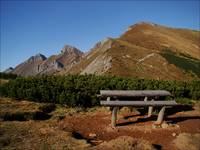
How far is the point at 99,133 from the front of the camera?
16656 mm

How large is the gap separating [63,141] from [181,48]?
50.5 m

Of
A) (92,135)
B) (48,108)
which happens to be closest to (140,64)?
(48,108)

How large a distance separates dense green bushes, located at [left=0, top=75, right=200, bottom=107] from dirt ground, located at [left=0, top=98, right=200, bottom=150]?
103 centimetres

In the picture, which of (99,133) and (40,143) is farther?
(99,133)

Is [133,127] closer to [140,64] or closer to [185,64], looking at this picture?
[140,64]

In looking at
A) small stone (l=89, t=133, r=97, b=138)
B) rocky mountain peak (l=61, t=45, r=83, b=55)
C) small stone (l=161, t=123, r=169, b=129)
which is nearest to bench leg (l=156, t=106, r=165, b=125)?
small stone (l=161, t=123, r=169, b=129)

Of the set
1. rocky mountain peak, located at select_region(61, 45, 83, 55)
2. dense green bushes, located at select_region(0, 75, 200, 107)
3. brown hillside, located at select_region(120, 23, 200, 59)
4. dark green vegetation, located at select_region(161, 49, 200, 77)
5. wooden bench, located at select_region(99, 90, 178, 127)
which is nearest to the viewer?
wooden bench, located at select_region(99, 90, 178, 127)

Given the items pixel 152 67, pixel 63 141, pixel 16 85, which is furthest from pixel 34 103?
pixel 152 67

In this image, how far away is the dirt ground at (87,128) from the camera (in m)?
14.0

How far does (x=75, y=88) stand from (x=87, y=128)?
7.58 metres

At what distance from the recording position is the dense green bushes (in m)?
22.5

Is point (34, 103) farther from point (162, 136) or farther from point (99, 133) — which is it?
point (162, 136)

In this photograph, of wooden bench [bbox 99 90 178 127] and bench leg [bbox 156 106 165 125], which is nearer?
wooden bench [bbox 99 90 178 127]

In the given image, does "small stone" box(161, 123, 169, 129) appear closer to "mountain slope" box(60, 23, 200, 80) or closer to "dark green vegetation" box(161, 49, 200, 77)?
"mountain slope" box(60, 23, 200, 80)
